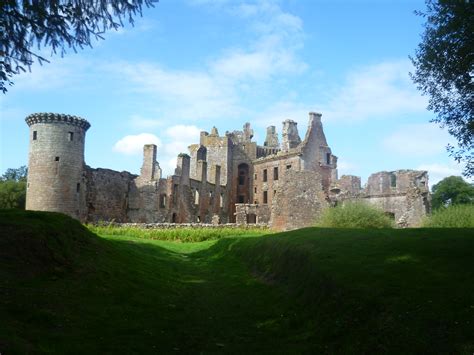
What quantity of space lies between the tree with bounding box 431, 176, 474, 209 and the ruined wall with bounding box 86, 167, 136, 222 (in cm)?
4684

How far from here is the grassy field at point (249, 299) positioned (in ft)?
23.7

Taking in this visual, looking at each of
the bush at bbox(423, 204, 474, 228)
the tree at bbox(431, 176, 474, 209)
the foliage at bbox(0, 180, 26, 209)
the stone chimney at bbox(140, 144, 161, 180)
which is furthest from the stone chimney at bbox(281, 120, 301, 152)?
the bush at bbox(423, 204, 474, 228)

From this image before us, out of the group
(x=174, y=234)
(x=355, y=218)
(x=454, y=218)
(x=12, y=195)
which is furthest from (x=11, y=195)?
(x=454, y=218)

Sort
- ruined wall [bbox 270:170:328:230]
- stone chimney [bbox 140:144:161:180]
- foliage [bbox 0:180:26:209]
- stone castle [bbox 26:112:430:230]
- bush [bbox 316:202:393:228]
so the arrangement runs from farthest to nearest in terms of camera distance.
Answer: foliage [bbox 0:180:26:209], stone chimney [bbox 140:144:161:180], stone castle [bbox 26:112:430:230], ruined wall [bbox 270:170:328:230], bush [bbox 316:202:393:228]

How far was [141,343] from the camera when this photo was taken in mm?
7969

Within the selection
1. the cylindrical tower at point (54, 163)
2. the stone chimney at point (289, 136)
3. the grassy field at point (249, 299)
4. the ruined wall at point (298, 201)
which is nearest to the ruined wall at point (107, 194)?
the cylindrical tower at point (54, 163)

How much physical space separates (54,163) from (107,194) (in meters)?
6.74

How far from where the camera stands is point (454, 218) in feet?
78.1

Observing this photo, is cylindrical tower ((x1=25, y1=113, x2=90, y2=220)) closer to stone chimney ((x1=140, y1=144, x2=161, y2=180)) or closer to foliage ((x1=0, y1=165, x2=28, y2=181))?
stone chimney ((x1=140, y1=144, x2=161, y2=180))

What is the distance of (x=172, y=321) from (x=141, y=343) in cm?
189

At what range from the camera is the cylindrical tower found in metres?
38.1

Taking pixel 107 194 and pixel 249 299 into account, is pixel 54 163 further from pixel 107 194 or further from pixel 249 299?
pixel 249 299

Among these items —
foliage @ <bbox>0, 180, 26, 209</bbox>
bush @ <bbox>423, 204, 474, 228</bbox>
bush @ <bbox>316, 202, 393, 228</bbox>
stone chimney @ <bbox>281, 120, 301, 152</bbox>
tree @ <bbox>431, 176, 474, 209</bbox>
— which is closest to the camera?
bush @ <bbox>423, 204, 474, 228</bbox>

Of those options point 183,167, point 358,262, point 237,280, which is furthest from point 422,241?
point 183,167
